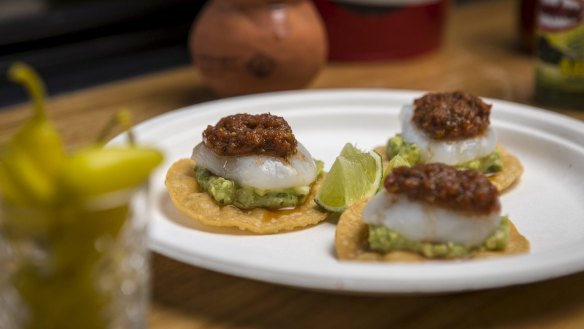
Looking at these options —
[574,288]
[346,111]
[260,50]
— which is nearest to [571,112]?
[346,111]

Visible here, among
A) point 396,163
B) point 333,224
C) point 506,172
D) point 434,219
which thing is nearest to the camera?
point 434,219

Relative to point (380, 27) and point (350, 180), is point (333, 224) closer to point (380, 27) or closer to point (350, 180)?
point (350, 180)

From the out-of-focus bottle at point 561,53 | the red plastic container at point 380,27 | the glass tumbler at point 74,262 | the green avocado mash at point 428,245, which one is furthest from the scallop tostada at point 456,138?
the red plastic container at point 380,27

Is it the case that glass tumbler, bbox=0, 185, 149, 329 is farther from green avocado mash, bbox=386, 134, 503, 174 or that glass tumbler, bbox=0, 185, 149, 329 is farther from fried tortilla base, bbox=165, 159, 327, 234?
green avocado mash, bbox=386, 134, 503, 174

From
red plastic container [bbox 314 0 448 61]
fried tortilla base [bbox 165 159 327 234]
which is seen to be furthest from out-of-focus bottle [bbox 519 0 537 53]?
fried tortilla base [bbox 165 159 327 234]

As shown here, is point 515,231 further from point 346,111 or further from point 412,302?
point 346,111

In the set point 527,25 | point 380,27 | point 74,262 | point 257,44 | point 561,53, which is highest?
point 74,262

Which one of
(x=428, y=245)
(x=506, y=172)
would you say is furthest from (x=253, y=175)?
(x=506, y=172)
